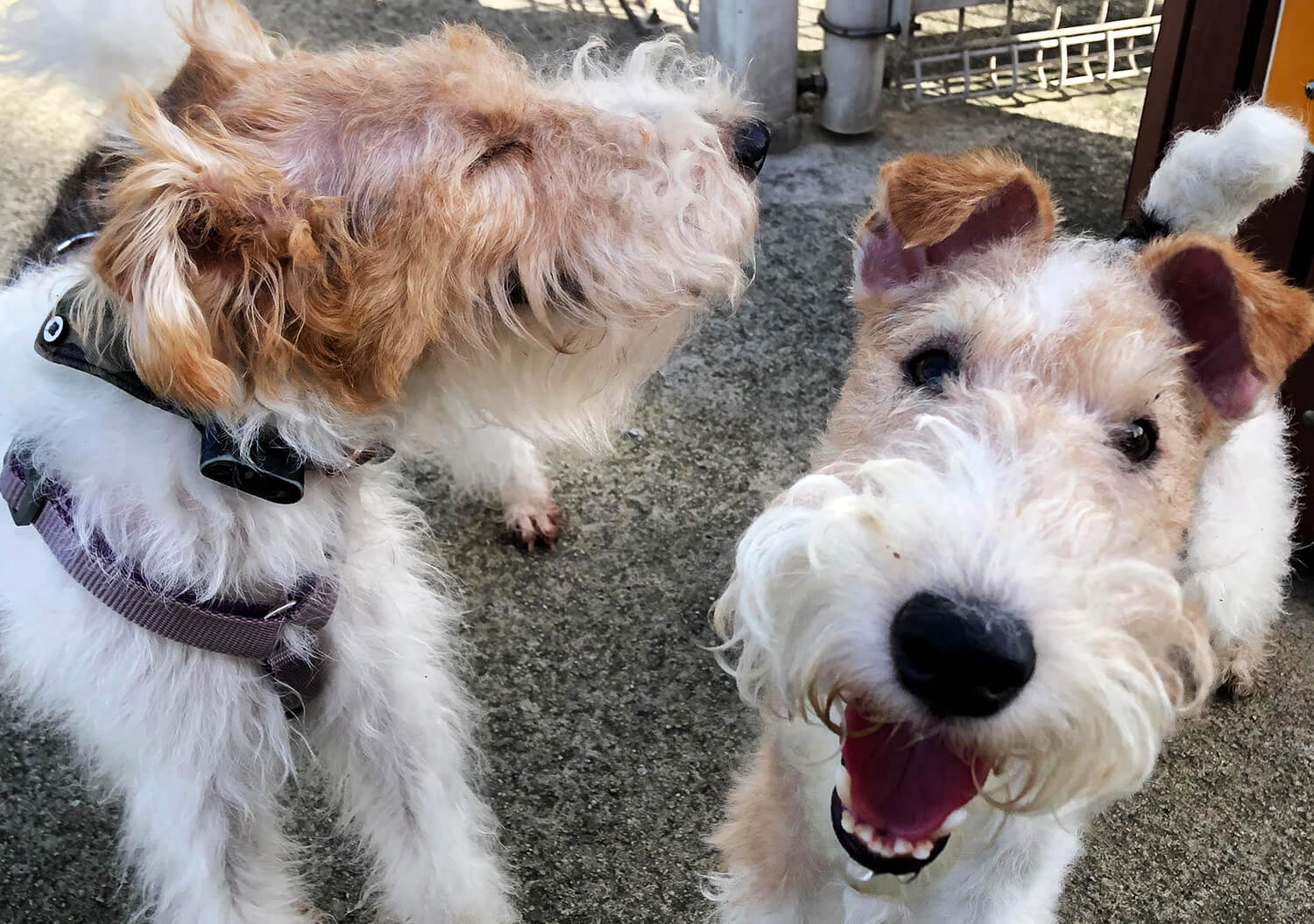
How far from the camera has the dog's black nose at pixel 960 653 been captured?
4.44 feet

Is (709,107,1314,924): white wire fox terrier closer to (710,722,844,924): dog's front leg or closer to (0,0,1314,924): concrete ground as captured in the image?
(710,722,844,924): dog's front leg

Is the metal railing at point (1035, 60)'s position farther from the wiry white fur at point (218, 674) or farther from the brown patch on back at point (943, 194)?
the wiry white fur at point (218, 674)

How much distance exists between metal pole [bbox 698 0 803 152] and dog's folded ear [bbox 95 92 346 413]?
311 centimetres

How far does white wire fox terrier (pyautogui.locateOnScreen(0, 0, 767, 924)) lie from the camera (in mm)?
1774

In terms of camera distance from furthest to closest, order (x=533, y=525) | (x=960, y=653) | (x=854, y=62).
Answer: (x=854, y=62) → (x=533, y=525) → (x=960, y=653)

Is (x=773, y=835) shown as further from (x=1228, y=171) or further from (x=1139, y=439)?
(x=1228, y=171)

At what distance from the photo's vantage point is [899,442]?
1.77 metres

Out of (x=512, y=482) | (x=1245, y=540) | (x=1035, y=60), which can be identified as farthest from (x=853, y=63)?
(x=1245, y=540)

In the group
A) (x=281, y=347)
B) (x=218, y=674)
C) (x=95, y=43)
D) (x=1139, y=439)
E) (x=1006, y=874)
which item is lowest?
(x=1006, y=874)

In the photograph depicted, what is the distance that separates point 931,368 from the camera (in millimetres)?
1959

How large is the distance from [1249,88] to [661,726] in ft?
9.44

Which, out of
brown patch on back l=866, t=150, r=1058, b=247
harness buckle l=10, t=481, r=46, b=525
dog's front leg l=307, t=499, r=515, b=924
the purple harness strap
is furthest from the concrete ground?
brown patch on back l=866, t=150, r=1058, b=247

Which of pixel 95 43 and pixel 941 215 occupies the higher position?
pixel 95 43

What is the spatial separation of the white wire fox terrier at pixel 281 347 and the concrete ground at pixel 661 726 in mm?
513
